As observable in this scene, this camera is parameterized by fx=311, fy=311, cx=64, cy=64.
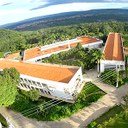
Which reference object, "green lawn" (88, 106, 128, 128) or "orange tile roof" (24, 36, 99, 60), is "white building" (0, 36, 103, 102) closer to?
"green lawn" (88, 106, 128, 128)

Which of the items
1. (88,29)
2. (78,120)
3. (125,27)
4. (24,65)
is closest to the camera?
(78,120)

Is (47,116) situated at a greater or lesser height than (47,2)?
lesser

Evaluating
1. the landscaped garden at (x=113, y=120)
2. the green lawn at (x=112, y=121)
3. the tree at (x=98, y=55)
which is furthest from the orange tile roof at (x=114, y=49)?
the green lawn at (x=112, y=121)

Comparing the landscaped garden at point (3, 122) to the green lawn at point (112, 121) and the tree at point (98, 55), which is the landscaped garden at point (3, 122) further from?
Answer: the tree at point (98, 55)

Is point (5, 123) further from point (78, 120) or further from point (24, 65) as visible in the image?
point (24, 65)

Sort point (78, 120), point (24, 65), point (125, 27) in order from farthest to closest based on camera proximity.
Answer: point (125, 27) < point (24, 65) < point (78, 120)

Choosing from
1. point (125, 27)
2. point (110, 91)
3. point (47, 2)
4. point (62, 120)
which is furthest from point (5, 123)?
point (47, 2)
